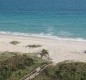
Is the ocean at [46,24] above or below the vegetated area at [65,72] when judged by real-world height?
→ above

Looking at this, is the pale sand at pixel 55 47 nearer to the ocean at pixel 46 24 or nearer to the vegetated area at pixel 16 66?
the ocean at pixel 46 24

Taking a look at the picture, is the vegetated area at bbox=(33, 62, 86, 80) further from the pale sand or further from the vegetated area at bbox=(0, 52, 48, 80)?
the pale sand

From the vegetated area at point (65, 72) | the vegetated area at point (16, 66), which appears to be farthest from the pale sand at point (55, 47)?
the vegetated area at point (65, 72)

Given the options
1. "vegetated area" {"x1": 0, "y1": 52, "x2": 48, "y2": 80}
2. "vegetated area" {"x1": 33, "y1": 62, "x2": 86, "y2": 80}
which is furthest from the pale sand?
"vegetated area" {"x1": 33, "y1": 62, "x2": 86, "y2": 80}

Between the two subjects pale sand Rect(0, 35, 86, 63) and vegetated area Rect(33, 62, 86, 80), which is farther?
pale sand Rect(0, 35, 86, 63)

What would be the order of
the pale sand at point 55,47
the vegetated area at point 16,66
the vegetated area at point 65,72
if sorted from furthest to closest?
the pale sand at point 55,47
the vegetated area at point 16,66
the vegetated area at point 65,72

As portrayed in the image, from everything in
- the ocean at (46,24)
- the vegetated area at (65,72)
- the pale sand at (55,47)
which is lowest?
the vegetated area at (65,72)
